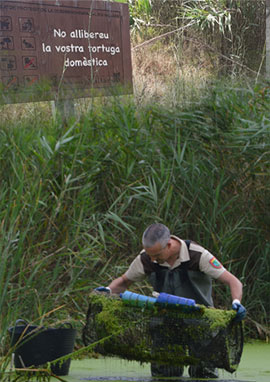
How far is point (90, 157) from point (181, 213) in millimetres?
807

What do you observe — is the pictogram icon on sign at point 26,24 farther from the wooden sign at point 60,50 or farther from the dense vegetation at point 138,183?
the dense vegetation at point 138,183

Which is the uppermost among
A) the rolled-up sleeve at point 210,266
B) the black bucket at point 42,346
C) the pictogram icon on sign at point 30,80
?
the pictogram icon on sign at point 30,80

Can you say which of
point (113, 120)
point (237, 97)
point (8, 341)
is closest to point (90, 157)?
point (113, 120)

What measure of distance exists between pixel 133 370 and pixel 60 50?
10.6ft

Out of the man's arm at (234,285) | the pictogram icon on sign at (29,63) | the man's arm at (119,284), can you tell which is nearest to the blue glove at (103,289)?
the man's arm at (119,284)

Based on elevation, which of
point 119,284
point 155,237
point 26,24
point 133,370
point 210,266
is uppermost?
point 26,24

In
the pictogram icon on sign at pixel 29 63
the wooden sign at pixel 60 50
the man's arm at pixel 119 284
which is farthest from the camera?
the pictogram icon on sign at pixel 29 63

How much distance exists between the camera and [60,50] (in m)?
7.05

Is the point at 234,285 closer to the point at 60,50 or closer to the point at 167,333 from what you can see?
the point at 167,333

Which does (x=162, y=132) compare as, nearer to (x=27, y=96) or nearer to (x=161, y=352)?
(x=27, y=96)

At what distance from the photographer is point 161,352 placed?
165 inches

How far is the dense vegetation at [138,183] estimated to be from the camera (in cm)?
538

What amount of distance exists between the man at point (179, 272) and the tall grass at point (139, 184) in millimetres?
674

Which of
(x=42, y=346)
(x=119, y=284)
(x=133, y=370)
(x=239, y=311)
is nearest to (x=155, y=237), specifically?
(x=119, y=284)
